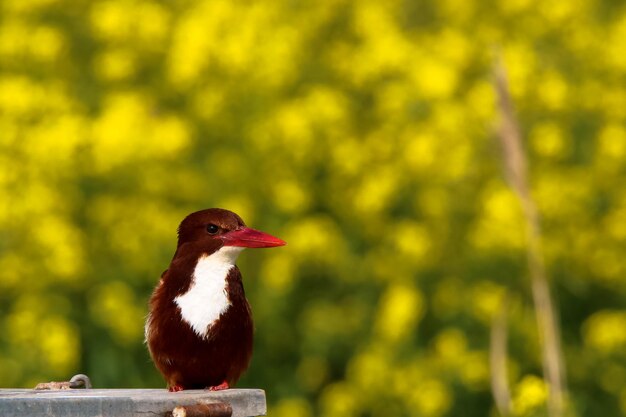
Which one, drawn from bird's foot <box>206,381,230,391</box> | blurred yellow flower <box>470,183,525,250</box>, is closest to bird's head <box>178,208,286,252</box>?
bird's foot <box>206,381,230,391</box>

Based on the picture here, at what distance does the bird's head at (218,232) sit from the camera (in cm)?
259

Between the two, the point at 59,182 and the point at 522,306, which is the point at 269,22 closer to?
the point at 59,182

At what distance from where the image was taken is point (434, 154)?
6816 mm

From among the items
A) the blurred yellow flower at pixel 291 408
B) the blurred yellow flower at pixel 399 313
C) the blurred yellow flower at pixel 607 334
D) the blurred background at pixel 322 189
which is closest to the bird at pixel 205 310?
the blurred background at pixel 322 189

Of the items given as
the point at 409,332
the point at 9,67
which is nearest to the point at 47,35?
the point at 9,67

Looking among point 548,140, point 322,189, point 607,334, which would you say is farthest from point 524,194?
point 322,189

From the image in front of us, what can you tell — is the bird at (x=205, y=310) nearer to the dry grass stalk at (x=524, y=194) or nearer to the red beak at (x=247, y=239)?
the red beak at (x=247, y=239)

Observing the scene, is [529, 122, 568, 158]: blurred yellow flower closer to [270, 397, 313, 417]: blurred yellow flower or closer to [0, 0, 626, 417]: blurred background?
[0, 0, 626, 417]: blurred background

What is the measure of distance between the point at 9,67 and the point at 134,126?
1100 mm

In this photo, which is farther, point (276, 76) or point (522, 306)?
point (276, 76)

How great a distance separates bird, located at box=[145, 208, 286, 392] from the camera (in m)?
2.59

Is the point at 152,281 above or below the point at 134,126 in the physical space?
below

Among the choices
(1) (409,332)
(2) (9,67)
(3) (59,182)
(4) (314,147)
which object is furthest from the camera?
(2) (9,67)

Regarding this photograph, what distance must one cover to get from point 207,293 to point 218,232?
12 centimetres
